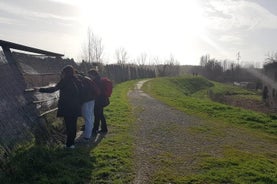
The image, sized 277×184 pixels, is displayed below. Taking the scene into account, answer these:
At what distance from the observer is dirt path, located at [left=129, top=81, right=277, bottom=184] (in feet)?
23.6

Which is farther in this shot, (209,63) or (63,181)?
(209,63)

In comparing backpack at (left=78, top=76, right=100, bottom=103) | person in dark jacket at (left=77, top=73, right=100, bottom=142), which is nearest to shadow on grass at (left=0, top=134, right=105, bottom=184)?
person in dark jacket at (left=77, top=73, right=100, bottom=142)

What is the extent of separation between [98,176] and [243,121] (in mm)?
A: 9252

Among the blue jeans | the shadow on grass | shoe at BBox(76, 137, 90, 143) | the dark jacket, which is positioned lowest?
shoe at BBox(76, 137, 90, 143)

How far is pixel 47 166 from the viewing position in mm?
6262

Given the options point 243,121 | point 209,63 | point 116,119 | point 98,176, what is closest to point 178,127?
point 116,119

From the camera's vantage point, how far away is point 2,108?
660 centimetres

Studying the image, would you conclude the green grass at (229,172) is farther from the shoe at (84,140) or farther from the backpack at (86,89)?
the backpack at (86,89)

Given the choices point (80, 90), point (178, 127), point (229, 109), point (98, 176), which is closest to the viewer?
point (98, 176)

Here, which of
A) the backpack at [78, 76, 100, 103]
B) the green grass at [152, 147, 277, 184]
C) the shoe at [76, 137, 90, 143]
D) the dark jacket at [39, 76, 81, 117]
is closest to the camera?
the green grass at [152, 147, 277, 184]

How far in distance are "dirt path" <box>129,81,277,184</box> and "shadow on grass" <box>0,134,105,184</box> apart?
42.5 inches

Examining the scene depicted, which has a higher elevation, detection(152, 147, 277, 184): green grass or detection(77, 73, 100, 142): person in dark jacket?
detection(77, 73, 100, 142): person in dark jacket

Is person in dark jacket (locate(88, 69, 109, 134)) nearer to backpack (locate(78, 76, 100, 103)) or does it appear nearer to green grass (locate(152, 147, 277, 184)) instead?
backpack (locate(78, 76, 100, 103))

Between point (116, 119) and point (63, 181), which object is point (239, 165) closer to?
point (63, 181)
